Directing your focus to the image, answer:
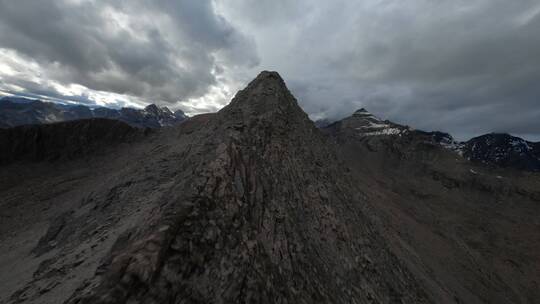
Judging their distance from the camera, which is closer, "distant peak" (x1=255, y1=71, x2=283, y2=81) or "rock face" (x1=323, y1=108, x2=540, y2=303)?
"distant peak" (x1=255, y1=71, x2=283, y2=81)

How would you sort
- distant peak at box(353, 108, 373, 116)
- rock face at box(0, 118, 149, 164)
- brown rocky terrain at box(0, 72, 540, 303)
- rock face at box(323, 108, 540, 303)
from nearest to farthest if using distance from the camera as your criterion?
1. brown rocky terrain at box(0, 72, 540, 303)
2. rock face at box(323, 108, 540, 303)
3. rock face at box(0, 118, 149, 164)
4. distant peak at box(353, 108, 373, 116)

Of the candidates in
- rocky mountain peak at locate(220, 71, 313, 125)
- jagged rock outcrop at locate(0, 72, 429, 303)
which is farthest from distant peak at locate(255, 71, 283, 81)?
jagged rock outcrop at locate(0, 72, 429, 303)

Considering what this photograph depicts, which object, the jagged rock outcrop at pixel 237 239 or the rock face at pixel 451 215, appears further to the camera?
the rock face at pixel 451 215

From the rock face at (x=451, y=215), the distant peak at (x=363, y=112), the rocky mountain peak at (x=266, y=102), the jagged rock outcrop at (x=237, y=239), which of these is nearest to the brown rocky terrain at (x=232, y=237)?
the jagged rock outcrop at (x=237, y=239)

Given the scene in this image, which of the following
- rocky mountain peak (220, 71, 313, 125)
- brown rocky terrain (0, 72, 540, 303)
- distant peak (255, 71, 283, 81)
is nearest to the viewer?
brown rocky terrain (0, 72, 540, 303)

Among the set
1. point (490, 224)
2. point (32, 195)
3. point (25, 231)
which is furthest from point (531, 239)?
point (32, 195)

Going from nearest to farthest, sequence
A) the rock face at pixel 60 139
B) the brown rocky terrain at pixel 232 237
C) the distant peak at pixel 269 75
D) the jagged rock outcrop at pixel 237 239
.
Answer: the jagged rock outcrop at pixel 237 239, the brown rocky terrain at pixel 232 237, the distant peak at pixel 269 75, the rock face at pixel 60 139

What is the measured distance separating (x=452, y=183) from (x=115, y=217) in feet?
340

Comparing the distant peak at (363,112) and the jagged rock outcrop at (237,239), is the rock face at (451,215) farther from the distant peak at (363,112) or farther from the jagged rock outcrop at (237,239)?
the distant peak at (363,112)

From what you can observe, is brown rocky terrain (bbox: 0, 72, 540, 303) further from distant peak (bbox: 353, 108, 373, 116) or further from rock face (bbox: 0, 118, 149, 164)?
distant peak (bbox: 353, 108, 373, 116)

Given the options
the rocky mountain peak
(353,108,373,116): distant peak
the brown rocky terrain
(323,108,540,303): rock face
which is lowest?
(323,108,540,303): rock face

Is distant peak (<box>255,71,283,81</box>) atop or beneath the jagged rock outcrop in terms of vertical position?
atop

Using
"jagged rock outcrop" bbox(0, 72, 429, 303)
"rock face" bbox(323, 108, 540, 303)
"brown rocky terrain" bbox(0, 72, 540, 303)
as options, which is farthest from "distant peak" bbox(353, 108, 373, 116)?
"jagged rock outcrop" bbox(0, 72, 429, 303)

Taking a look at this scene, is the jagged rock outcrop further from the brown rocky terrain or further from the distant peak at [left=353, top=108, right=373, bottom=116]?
the distant peak at [left=353, top=108, right=373, bottom=116]
